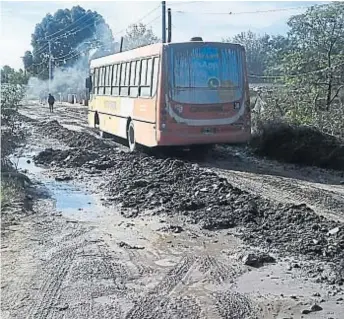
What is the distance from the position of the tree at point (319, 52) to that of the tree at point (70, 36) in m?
46.9

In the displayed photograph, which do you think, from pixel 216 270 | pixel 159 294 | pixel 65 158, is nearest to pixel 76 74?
pixel 65 158

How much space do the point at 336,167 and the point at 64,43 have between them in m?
66.0

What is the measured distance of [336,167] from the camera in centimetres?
1412

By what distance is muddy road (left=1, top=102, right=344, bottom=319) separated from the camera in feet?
19.2

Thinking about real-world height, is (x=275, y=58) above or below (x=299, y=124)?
above

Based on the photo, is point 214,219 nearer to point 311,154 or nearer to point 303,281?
point 303,281

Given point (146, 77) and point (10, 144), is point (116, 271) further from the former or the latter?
point (146, 77)

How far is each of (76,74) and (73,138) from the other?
2132 inches

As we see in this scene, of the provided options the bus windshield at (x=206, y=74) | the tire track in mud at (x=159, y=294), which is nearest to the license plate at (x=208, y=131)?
the bus windshield at (x=206, y=74)

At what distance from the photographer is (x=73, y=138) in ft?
75.3

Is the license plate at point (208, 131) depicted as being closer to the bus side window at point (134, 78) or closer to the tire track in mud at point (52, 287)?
the bus side window at point (134, 78)

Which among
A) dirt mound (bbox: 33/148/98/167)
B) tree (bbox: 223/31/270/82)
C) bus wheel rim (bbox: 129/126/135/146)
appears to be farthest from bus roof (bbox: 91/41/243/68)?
tree (bbox: 223/31/270/82)

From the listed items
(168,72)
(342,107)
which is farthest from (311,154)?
(168,72)

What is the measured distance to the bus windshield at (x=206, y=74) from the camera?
1489 cm
